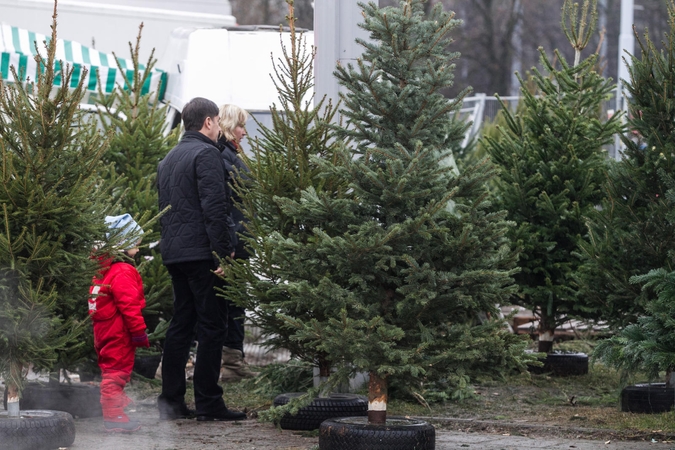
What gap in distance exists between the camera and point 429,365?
5309 millimetres

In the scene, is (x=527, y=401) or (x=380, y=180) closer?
(x=380, y=180)

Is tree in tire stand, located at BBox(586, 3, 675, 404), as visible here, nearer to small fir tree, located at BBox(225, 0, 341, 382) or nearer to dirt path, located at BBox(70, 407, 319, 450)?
small fir tree, located at BBox(225, 0, 341, 382)

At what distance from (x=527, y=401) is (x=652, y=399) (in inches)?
39.8

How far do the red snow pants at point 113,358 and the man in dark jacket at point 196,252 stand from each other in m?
0.33

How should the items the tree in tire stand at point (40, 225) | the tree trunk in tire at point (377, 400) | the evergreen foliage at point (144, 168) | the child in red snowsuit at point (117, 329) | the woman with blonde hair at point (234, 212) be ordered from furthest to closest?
the evergreen foliage at point (144, 168) < the woman with blonde hair at point (234, 212) < the child in red snowsuit at point (117, 329) < the tree in tire stand at point (40, 225) < the tree trunk in tire at point (377, 400)

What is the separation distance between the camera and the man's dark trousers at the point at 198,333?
6.76 meters

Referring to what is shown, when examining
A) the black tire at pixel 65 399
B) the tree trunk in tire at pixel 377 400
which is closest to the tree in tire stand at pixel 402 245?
the tree trunk in tire at pixel 377 400

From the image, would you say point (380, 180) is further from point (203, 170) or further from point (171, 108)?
point (171, 108)

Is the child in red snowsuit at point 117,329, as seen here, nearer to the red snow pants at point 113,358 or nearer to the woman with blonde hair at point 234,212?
the red snow pants at point 113,358

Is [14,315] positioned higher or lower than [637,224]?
lower

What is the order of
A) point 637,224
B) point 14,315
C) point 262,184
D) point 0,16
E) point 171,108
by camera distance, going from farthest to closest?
point 0,16, point 171,108, point 637,224, point 262,184, point 14,315

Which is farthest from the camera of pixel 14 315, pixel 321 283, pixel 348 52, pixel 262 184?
pixel 348 52

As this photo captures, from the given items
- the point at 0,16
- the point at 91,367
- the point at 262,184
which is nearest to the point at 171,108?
the point at 0,16

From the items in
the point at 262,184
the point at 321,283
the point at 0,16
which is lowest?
the point at 321,283
